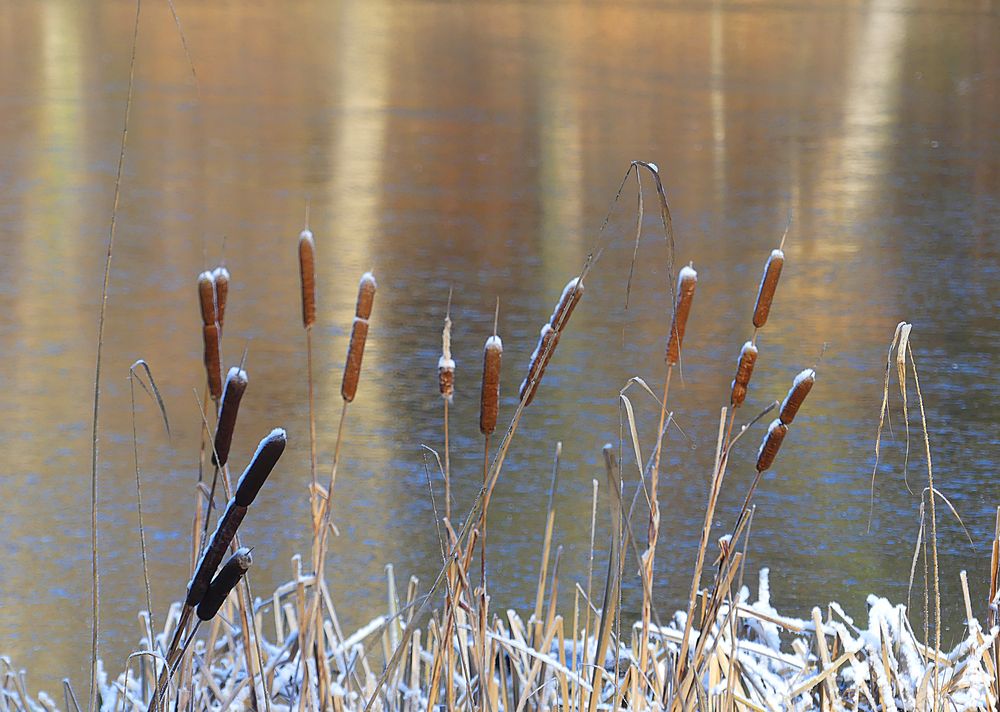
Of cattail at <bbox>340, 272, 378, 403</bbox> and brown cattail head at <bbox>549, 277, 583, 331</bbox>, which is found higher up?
brown cattail head at <bbox>549, 277, 583, 331</bbox>

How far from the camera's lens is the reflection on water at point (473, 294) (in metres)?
3.37

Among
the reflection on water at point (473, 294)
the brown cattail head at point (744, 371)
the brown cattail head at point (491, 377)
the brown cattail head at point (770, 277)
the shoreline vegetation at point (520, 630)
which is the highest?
the brown cattail head at point (770, 277)

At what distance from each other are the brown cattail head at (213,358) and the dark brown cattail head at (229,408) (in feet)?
0.49

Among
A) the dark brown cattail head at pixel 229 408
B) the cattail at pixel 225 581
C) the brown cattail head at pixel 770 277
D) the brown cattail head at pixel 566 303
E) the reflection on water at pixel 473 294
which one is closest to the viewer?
the cattail at pixel 225 581

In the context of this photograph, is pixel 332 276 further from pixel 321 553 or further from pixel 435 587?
pixel 435 587

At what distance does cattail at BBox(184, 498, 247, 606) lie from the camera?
1067 mm

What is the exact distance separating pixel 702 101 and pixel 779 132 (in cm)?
191

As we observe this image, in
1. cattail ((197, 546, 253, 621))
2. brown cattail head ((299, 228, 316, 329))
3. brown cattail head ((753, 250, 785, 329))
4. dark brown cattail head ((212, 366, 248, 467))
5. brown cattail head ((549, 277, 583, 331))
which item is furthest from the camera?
brown cattail head ((299, 228, 316, 329))

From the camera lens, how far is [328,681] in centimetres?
170

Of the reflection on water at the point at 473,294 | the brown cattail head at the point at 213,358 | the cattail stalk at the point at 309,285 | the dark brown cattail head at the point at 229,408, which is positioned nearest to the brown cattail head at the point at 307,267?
the cattail stalk at the point at 309,285

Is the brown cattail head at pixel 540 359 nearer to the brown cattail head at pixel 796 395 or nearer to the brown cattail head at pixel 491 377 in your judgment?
the brown cattail head at pixel 491 377

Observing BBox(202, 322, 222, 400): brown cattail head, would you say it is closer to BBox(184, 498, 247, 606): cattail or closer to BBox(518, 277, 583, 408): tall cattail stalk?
BBox(518, 277, 583, 408): tall cattail stalk

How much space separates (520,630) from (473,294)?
362 cm

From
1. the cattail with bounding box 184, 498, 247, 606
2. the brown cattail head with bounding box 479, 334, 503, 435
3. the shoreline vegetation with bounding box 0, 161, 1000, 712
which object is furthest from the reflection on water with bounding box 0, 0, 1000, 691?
the cattail with bounding box 184, 498, 247, 606
